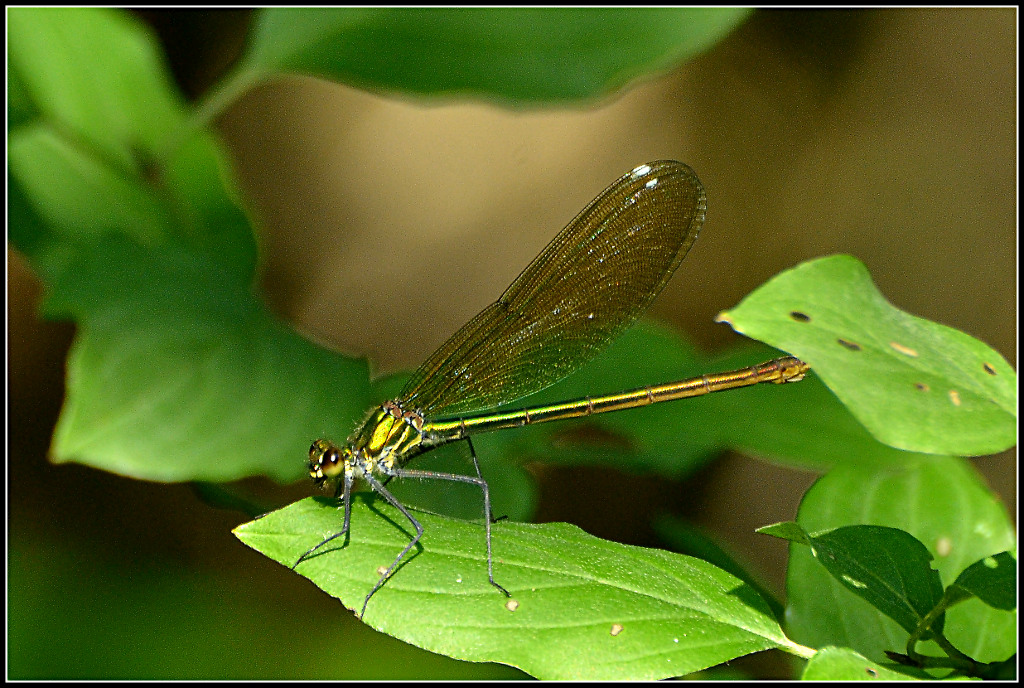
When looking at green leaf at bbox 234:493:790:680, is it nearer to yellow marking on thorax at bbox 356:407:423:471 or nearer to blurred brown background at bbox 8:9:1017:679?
yellow marking on thorax at bbox 356:407:423:471

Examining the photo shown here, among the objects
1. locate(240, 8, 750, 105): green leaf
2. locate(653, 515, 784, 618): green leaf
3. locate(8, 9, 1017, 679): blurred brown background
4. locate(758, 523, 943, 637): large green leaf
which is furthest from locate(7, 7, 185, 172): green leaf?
locate(758, 523, 943, 637): large green leaf

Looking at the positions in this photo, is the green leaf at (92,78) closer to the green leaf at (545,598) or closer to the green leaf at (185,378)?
the green leaf at (185,378)

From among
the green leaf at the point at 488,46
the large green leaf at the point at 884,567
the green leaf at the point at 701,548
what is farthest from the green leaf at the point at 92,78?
the large green leaf at the point at 884,567

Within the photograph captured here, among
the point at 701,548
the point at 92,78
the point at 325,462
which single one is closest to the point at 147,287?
the point at 325,462

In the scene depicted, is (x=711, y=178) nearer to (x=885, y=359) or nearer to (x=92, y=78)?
(x=92, y=78)

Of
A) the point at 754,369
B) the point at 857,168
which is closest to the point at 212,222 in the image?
the point at 754,369

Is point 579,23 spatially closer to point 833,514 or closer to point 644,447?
point 644,447
